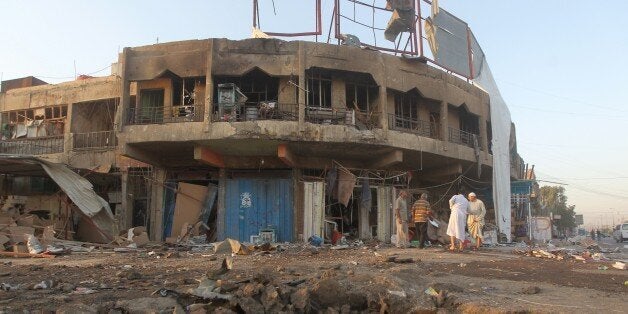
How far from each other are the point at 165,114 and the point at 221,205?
3358 mm

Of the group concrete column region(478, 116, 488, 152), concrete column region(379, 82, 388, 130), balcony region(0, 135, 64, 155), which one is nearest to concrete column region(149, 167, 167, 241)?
balcony region(0, 135, 64, 155)

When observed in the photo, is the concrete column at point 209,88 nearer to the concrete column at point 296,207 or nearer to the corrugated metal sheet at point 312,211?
the concrete column at point 296,207

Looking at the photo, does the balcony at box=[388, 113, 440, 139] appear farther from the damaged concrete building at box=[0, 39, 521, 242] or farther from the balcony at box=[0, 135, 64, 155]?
the balcony at box=[0, 135, 64, 155]

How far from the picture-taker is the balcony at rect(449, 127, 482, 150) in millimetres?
17812

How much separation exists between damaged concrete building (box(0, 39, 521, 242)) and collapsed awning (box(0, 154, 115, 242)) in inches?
14.4

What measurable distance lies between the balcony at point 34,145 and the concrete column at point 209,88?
22.9 ft

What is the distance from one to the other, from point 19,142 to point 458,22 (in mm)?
17345

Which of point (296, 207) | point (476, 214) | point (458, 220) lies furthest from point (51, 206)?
point (476, 214)

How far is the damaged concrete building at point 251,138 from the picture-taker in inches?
559

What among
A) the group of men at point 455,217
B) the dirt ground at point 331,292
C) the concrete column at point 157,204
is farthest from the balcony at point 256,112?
the dirt ground at point 331,292

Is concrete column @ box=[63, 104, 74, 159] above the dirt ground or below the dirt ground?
above

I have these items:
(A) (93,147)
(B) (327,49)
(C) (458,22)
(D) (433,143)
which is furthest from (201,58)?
(C) (458,22)

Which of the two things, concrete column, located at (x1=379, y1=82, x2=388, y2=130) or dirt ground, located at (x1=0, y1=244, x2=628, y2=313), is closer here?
dirt ground, located at (x1=0, y1=244, x2=628, y2=313)

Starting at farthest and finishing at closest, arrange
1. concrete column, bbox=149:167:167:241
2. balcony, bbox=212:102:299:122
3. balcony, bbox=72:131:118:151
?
balcony, bbox=72:131:118:151, concrete column, bbox=149:167:167:241, balcony, bbox=212:102:299:122
